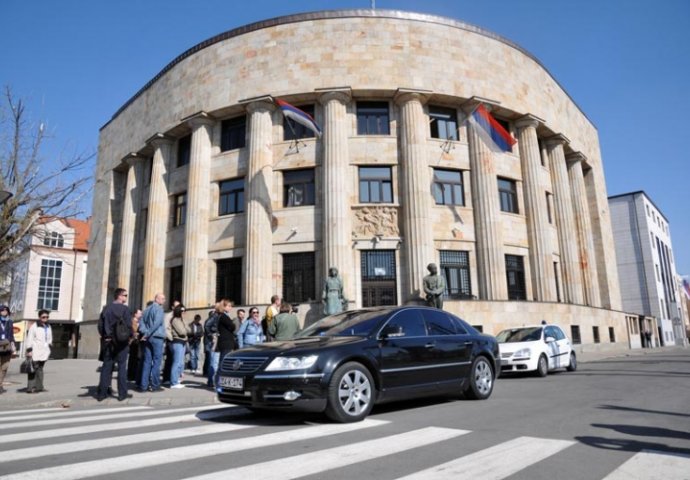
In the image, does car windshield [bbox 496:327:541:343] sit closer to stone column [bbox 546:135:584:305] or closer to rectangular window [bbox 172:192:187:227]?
stone column [bbox 546:135:584:305]

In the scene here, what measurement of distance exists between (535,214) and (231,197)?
15.0 metres

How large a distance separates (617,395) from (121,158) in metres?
29.2

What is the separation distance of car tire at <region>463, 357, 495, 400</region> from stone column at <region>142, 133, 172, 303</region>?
1960cm

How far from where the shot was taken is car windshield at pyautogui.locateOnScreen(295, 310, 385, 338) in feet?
23.0

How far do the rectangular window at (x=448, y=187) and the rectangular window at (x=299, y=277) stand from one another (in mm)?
6558

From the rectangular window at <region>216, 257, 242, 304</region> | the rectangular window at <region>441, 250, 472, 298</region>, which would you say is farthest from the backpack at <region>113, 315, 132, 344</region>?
the rectangular window at <region>441, 250, 472, 298</region>

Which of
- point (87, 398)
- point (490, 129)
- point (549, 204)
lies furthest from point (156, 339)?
point (549, 204)

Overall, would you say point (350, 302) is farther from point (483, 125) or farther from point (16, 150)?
point (16, 150)

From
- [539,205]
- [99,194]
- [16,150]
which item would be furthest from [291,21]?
[99,194]

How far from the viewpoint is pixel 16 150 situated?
1611 cm

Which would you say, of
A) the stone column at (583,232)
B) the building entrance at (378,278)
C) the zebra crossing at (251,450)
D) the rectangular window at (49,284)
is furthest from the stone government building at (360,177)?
the rectangular window at (49,284)

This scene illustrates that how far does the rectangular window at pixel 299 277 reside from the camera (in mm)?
21281

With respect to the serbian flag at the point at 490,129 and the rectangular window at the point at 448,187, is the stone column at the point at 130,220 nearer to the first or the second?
the rectangular window at the point at 448,187

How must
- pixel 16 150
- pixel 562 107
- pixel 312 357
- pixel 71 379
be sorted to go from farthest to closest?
pixel 562 107, pixel 16 150, pixel 71 379, pixel 312 357
